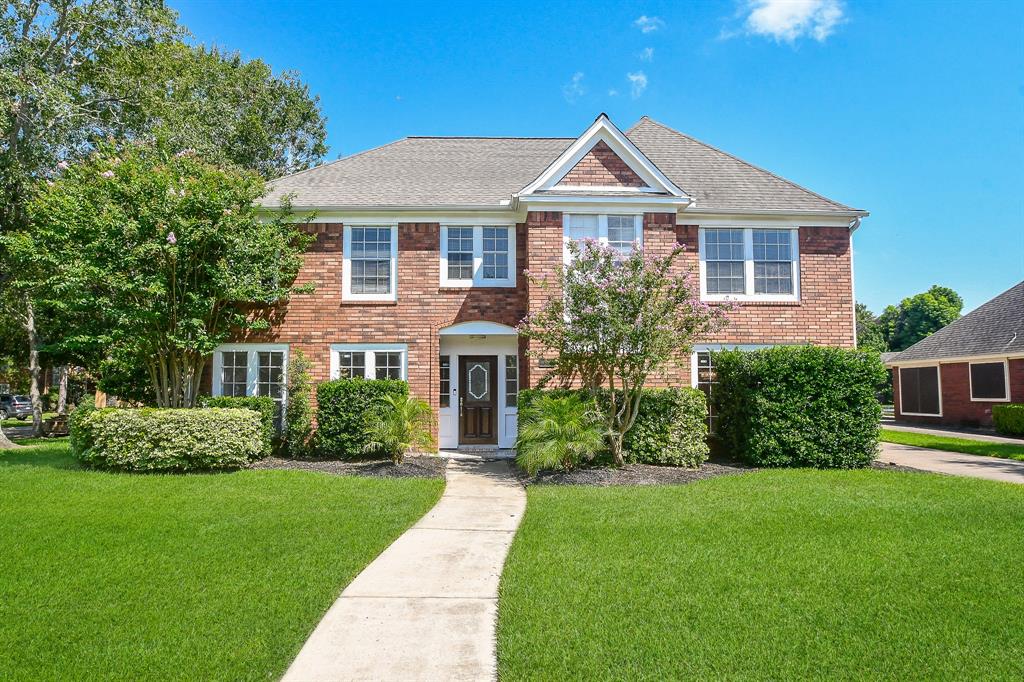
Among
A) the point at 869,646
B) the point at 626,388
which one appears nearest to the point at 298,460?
the point at 626,388

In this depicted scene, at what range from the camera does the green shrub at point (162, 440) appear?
34.7 ft

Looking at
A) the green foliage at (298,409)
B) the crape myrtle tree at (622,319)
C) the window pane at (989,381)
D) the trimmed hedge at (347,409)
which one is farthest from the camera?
the window pane at (989,381)

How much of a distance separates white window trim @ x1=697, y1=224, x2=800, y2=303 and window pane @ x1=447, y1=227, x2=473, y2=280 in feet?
17.1

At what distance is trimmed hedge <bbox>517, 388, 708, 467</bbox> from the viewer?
11.1 meters

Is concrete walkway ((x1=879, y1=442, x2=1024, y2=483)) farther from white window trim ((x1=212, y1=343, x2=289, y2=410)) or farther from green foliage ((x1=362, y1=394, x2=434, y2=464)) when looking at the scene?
white window trim ((x1=212, y1=343, x2=289, y2=410))

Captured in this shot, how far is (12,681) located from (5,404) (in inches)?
1590

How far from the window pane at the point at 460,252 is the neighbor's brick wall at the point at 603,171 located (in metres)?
2.73

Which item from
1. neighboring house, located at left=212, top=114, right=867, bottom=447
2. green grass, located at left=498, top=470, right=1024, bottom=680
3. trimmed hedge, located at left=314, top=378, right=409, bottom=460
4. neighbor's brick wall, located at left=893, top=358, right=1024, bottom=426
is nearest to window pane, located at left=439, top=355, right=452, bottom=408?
neighboring house, located at left=212, top=114, right=867, bottom=447

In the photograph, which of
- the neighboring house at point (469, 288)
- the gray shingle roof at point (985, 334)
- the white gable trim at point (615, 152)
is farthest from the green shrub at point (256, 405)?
the gray shingle roof at point (985, 334)

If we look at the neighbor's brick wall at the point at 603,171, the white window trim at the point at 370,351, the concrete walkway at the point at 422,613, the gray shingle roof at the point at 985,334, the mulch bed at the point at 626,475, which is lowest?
the concrete walkway at the point at 422,613

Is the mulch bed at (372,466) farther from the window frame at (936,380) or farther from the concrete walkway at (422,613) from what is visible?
the window frame at (936,380)

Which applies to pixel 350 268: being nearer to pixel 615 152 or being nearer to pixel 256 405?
pixel 256 405

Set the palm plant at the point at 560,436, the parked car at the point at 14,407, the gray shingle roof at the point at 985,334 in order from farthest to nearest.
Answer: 1. the parked car at the point at 14,407
2. the gray shingle roof at the point at 985,334
3. the palm plant at the point at 560,436

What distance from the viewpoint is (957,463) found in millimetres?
12984
